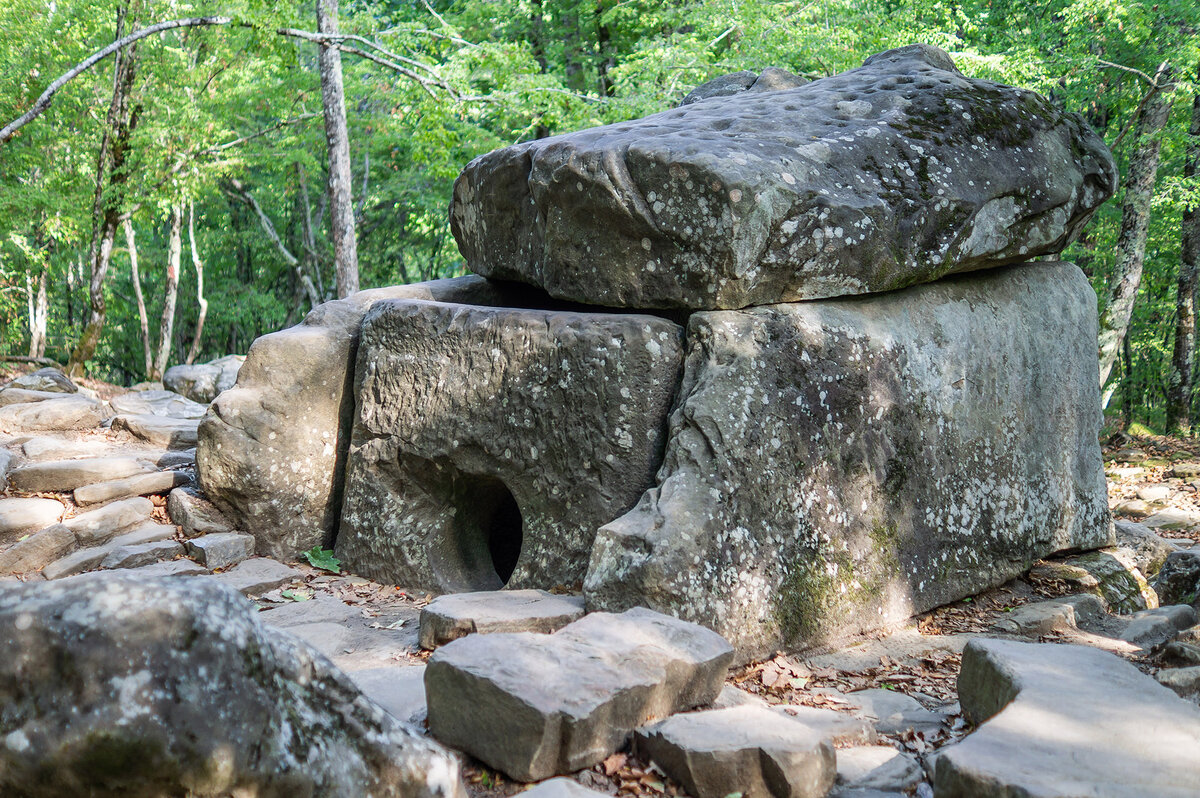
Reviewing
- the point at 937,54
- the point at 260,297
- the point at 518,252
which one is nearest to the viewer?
the point at 518,252

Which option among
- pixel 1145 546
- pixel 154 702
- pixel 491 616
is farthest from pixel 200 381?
pixel 154 702

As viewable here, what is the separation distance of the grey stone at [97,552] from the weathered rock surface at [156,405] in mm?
4288

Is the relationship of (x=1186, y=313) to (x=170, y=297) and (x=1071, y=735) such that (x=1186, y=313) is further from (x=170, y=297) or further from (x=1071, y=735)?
(x=170, y=297)

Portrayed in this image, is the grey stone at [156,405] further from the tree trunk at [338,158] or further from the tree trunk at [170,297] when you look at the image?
the tree trunk at [170,297]

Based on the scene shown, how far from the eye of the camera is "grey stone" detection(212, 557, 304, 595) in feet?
16.9

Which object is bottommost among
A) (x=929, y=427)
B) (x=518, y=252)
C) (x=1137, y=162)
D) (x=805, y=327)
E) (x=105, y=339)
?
(x=105, y=339)

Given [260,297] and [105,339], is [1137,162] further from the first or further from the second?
[105,339]

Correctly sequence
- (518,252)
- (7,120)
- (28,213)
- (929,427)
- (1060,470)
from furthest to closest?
(28,213), (7,120), (1060,470), (518,252), (929,427)

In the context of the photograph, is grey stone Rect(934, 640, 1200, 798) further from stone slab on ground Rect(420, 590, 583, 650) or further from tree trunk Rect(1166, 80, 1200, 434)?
tree trunk Rect(1166, 80, 1200, 434)

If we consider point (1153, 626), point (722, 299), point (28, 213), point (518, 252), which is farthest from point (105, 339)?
point (1153, 626)

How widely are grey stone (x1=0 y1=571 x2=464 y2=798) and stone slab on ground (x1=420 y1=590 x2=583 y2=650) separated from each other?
160 centimetres

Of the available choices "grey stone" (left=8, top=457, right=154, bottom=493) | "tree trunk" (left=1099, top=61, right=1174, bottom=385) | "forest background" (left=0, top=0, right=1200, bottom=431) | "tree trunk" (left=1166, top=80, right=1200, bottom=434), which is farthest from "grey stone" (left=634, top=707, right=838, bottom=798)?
"tree trunk" (left=1166, top=80, right=1200, bottom=434)

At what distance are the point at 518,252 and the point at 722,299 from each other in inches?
59.7

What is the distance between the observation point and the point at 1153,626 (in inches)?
190
